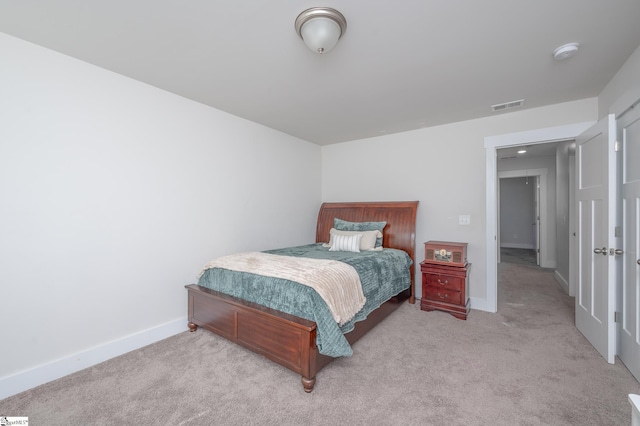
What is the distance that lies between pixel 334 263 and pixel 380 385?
3.25 ft

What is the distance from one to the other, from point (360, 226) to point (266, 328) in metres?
2.20

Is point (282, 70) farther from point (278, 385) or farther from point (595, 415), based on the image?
point (595, 415)

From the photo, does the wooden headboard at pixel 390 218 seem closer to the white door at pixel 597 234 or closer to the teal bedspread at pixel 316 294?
the teal bedspread at pixel 316 294

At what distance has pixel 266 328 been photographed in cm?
218

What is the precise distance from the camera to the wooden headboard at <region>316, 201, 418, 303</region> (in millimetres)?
3789

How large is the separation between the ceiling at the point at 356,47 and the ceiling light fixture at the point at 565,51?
0.18ft

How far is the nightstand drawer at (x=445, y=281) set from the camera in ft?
10.7

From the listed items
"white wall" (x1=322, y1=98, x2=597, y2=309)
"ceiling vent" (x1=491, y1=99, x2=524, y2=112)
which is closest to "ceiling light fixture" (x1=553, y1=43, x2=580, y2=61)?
"ceiling vent" (x1=491, y1=99, x2=524, y2=112)

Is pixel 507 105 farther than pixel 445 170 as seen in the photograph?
No

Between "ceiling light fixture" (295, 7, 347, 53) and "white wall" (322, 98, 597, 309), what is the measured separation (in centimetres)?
258

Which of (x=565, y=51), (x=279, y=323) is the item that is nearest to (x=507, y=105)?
(x=565, y=51)

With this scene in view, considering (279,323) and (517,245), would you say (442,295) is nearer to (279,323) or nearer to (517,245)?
(279,323)

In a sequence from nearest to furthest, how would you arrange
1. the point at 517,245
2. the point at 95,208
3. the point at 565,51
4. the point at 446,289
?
the point at 565,51
the point at 95,208
the point at 446,289
the point at 517,245

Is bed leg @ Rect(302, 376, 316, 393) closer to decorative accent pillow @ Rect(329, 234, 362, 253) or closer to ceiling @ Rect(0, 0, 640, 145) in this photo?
decorative accent pillow @ Rect(329, 234, 362, 253)
